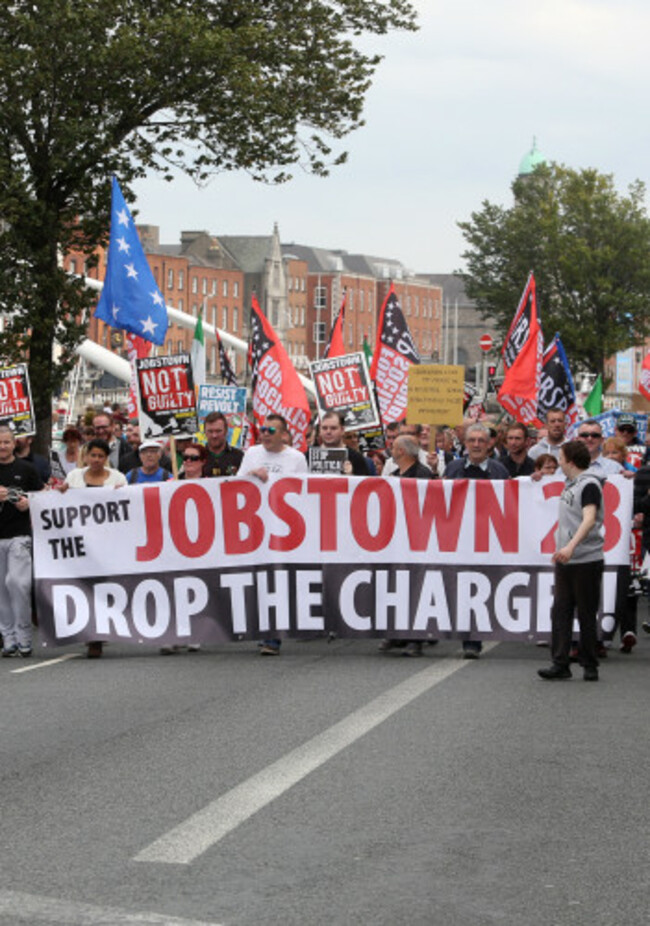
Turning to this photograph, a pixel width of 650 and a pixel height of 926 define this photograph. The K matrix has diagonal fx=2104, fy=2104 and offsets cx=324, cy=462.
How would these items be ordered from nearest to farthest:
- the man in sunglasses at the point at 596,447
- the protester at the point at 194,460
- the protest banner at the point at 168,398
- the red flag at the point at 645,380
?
the man in sunglasses at the point at 596,447
the protester at the point at 194,460
the protest banner at the point at 168,398
the red flag at the point at 645,380

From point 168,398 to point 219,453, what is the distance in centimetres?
406

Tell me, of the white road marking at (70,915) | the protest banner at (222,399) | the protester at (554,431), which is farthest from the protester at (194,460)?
the protest banner at (222,399)

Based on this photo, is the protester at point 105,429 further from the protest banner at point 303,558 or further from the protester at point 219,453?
the protest banner at point 303,558

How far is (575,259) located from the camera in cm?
8206

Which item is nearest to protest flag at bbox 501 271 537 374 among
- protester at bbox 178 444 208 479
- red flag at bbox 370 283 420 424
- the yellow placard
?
red flag at bbox 370 283 420 424

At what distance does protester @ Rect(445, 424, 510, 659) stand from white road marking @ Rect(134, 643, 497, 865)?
10.6 ft

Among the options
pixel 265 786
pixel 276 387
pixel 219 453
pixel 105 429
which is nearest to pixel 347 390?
pixel 276 387

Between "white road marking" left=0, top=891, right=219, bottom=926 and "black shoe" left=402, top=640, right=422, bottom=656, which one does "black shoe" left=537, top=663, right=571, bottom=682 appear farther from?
"white road marking" left=0, top=891, right=219, bottom=926

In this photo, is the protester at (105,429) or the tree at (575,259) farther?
the tree at (575,259)

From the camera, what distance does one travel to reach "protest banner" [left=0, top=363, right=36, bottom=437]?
21.9 meters

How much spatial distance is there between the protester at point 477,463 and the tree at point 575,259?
65597 millimetres

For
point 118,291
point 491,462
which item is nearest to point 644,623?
point 491,462

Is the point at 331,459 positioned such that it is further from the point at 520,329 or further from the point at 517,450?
the point at 520,329

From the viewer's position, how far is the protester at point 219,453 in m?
17.3
